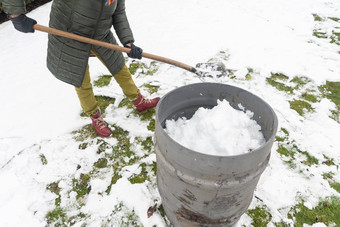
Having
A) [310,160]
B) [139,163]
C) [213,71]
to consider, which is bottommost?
[139,163]

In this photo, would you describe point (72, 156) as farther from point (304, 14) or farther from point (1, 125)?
point (304, 14)

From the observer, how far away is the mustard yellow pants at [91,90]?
2502 millimetres

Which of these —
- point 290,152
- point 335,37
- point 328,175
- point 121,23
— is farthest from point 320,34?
point 121,23

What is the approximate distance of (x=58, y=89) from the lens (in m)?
3.67

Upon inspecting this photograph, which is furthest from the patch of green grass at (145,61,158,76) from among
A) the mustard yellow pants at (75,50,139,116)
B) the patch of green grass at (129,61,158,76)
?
the mustard yellow pants at (75,50,139,116)

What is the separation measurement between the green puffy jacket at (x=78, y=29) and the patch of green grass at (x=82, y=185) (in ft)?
3.22

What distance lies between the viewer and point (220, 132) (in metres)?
1.48

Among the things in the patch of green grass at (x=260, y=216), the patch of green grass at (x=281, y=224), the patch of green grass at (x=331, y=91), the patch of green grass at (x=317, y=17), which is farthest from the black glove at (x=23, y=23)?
the patch of green grass at (x=317, y=17)

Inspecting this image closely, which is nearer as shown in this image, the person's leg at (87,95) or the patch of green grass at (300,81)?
the person's leg at (87,95)

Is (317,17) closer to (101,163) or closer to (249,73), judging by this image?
(249,73)

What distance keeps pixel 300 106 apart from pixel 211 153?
2.56 m

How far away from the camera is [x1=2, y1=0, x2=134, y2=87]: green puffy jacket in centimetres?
190

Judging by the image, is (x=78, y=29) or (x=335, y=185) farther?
(x=335, y=185)

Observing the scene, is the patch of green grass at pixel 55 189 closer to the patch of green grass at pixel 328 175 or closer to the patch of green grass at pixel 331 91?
the patch of green grass at pixel 328 175
